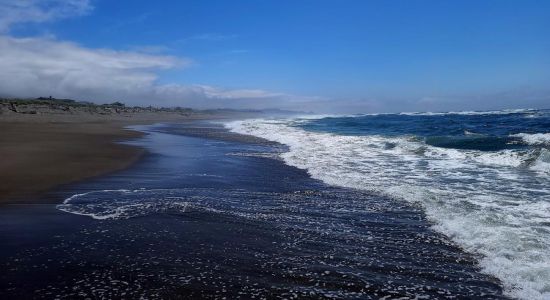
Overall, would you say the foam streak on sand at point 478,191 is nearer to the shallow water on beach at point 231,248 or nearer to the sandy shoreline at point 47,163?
the shallow water on beach at point 231,248

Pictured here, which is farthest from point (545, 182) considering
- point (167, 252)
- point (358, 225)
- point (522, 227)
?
point (167, 252)

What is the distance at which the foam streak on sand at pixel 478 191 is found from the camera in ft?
18.8

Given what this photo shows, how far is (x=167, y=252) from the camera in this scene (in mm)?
5949

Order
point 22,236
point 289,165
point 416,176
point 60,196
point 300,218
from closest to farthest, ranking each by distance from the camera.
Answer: point 22,236
point 300,218
point 60,196
point 416,176
point 289,165

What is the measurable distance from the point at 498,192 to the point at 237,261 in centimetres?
746

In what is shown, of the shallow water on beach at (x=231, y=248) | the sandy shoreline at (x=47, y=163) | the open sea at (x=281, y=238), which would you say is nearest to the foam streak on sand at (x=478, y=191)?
the open sea at (x=281, y=238)

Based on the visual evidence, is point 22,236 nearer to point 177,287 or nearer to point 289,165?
point 177,287

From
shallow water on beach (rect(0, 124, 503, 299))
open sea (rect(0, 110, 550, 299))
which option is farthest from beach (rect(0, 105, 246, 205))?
shallow water on beach (rect(0, 124, 503, 299))

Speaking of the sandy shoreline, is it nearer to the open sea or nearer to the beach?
the beach

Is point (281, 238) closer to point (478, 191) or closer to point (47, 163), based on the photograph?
point (478, 191)

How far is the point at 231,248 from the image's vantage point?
617 cm

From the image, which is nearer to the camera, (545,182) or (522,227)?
(522,227)

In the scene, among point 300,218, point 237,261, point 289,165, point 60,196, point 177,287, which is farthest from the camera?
point 289,165

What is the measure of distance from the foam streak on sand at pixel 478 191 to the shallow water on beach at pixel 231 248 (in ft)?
1.33
